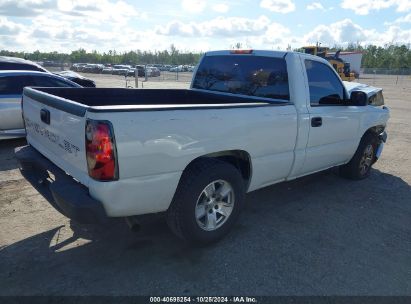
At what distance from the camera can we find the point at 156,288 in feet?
9.82

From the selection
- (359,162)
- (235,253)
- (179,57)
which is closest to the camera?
(235,253)

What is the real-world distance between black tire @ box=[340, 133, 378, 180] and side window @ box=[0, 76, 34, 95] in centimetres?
630

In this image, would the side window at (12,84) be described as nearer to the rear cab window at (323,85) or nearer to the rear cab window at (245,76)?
the rear cab window at (245,76)

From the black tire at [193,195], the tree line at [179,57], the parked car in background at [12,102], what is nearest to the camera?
the black tire at [193,195]

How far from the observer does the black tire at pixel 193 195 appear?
3.29 meters

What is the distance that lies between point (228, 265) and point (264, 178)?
1.12 metres

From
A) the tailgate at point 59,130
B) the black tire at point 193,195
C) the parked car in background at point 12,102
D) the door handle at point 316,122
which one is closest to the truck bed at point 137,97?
the tailgate at point 59,130

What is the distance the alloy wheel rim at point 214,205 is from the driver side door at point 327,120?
1297 millimetres

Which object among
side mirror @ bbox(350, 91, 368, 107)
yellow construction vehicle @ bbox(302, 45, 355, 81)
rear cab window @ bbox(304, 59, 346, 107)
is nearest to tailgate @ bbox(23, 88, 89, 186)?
rear cab window @ bbox(304, 59, 346, 107)

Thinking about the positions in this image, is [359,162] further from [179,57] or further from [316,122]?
[179,57]

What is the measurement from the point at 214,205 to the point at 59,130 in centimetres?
159

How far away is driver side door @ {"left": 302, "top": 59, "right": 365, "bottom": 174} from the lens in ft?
14.5

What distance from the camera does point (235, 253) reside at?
3.57m

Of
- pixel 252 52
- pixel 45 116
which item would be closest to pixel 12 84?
pixel 45 116
